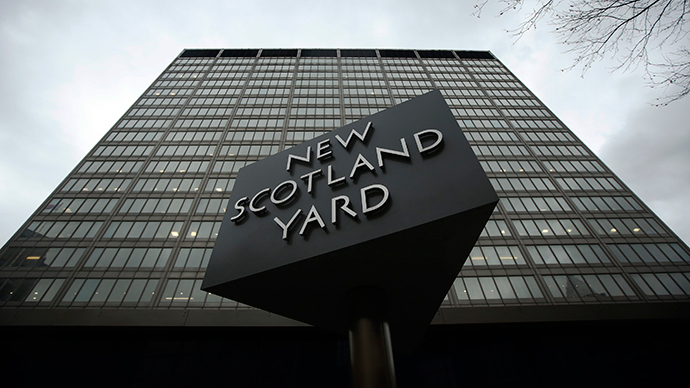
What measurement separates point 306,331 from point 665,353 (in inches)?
935

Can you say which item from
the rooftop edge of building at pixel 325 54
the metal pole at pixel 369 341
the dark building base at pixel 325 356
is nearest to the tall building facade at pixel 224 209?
the dark building base at pixel 325 356

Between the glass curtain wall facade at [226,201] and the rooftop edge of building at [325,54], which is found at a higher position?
the rooftop edge of building at [325,54]

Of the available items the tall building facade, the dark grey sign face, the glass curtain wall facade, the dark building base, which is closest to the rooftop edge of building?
the glass curtain wall facade

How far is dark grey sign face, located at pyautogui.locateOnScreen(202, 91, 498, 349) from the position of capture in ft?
22.6

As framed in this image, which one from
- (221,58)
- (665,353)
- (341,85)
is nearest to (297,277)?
(665,353)

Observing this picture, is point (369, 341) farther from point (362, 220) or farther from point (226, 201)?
point (226, 201)

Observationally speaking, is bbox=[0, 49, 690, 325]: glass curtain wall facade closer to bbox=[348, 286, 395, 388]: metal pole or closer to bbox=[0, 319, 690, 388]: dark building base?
bbox=[0, 319, 690, 388]: dark building base

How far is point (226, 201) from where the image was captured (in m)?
32.4

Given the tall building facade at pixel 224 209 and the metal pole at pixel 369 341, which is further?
the tall building facade at pixel 224 209

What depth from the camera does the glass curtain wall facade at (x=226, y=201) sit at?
25031 mm

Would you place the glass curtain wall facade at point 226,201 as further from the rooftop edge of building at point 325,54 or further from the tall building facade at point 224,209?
the rooftop edge of building at point 325,54

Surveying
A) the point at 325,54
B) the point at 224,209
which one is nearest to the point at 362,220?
the point at 224,209

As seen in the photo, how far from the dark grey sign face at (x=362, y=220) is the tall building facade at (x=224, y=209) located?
13060 mm

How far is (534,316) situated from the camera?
66.8ft
